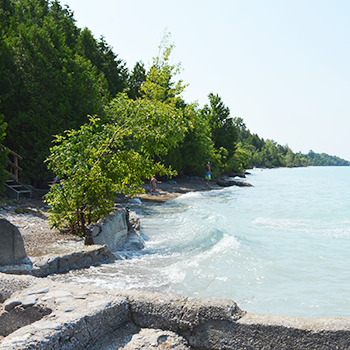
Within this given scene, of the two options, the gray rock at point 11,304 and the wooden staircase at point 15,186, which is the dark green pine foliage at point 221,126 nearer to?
the wooden staircase at point 15,186

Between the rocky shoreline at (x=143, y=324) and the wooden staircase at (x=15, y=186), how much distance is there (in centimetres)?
1088

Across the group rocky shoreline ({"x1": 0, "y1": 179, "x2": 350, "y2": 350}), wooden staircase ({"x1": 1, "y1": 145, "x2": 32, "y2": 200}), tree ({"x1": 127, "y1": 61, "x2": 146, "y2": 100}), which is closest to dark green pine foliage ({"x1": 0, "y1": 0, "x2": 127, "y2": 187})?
wooden staircase ({"x1": 1, "y1": 145, "x2": 32, "y2": 200})

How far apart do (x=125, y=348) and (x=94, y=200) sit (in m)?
5.95

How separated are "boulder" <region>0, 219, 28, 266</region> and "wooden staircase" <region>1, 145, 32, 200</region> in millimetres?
8567

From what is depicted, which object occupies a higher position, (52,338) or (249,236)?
(52,338)

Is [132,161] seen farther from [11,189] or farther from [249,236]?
[11,189]

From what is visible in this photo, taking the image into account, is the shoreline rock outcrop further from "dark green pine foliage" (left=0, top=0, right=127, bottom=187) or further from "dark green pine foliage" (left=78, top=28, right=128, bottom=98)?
"dark green pine foliage" (left=78, top=28, right=128, bottom=98)

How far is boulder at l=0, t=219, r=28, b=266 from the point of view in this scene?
5.36 m

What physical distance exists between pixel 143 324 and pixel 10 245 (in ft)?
11.2

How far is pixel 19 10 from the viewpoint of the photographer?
21.0 metres

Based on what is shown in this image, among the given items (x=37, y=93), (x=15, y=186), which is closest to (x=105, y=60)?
(x=37, y=93)

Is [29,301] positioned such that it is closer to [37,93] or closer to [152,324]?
[152,324]

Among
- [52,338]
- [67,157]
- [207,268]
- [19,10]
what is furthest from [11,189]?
[19,10]

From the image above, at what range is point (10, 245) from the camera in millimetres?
5527
